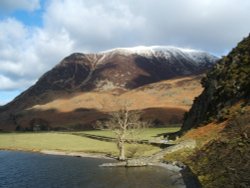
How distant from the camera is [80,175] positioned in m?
66.0

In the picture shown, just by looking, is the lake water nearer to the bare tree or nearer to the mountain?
the bare tree

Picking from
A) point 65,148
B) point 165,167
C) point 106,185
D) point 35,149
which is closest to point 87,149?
point 65,148

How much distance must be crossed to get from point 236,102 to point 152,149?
846 inches

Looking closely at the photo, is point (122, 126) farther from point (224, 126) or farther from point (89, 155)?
point (224, 126)

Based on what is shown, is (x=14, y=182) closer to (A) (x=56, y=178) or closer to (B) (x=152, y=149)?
(A) (x=56, y=178)

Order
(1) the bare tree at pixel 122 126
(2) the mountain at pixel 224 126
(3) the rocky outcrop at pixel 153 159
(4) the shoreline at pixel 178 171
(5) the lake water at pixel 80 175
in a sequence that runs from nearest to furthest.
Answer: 1. (2) the mountain at pixel 224 126
2. (4) the shoreline at pixel 178 171
3. (5) the lake water at pixel 80 175
4. (3) the rocky outcrop at pixel 153 159
5. (1) the bare tree at pixel 122 126

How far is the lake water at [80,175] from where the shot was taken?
57.3 m

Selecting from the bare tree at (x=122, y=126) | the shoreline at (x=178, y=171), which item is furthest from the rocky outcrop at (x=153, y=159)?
the bare tree at (x=122, y=126)

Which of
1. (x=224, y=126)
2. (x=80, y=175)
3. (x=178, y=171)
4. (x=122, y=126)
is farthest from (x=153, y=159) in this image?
(x=224, y=126)

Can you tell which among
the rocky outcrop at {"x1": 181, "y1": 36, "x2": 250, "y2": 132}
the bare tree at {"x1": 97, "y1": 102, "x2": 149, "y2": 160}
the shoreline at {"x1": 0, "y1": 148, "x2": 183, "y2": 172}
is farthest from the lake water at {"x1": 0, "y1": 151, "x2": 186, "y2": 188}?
the rocky outcrop at {"x1": 181, "y1": 36, "x2": 250, "y2": 132}

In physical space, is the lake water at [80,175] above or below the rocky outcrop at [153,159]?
below

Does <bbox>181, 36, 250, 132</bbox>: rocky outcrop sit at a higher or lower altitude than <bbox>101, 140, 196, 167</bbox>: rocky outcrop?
higher

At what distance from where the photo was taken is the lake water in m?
57.3

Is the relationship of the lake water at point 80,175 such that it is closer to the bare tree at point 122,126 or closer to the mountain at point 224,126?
the bare tree at point 122,126
